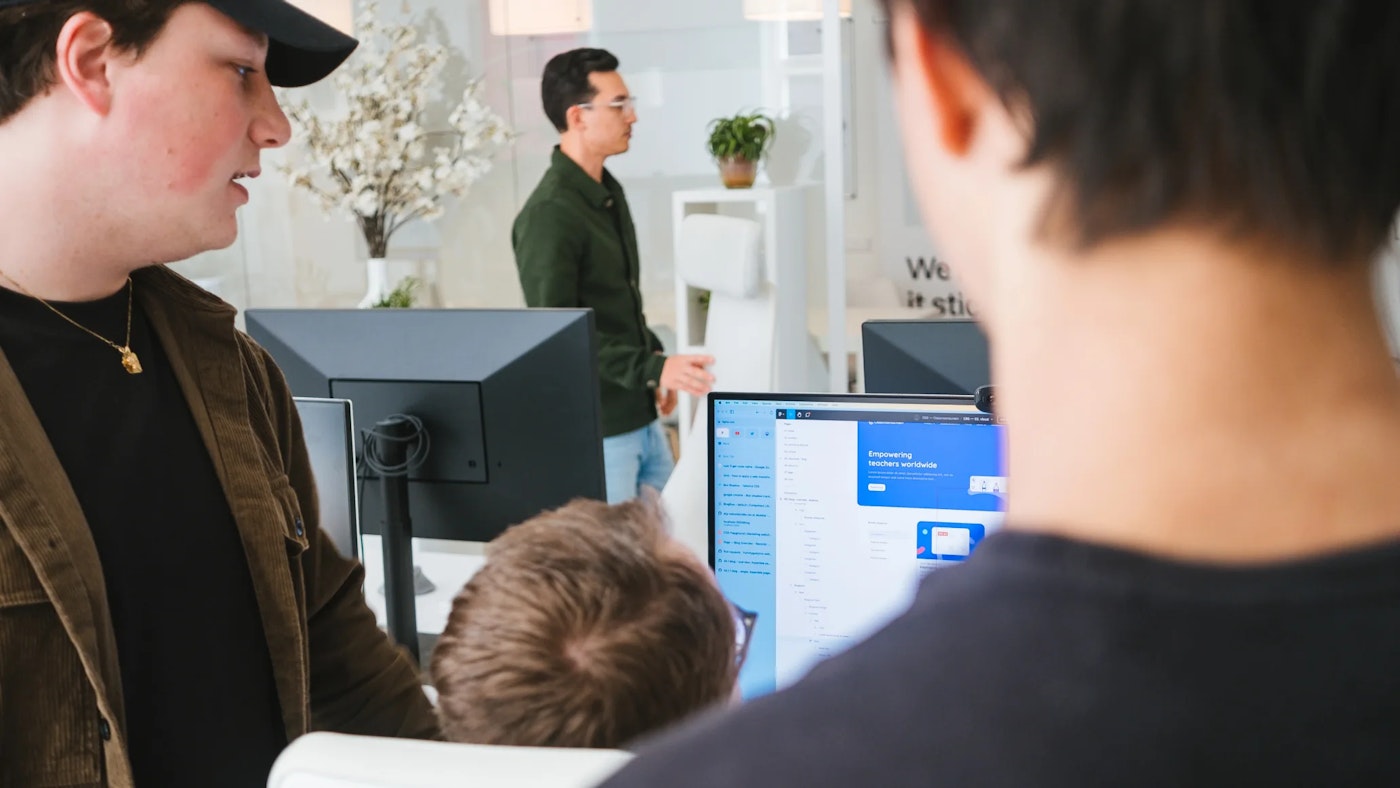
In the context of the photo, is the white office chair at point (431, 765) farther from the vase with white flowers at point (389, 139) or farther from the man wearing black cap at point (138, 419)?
the vase with white flowers at point (389, 139)

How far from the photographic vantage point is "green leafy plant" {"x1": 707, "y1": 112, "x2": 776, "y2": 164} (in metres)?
4.44

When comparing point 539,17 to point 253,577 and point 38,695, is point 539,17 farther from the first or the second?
point 38,695

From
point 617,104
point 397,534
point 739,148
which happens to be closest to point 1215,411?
point 397,534

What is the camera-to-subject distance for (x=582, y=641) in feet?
2.50

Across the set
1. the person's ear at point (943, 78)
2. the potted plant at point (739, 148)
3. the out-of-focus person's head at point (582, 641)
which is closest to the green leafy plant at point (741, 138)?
the potted plant at point (739, 148)

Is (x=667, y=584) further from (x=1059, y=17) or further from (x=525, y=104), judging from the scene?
(x=525, y=104)

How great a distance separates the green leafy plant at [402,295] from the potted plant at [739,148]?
1.24 m

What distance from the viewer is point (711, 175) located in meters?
4.78

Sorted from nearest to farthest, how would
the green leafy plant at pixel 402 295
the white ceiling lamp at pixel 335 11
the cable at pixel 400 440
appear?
the cable at pixel 400 440
the green leafy plant at pixel 402 295
the white ceiling lamp at pixel 335 11

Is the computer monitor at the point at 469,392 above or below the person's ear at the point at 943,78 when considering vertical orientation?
below

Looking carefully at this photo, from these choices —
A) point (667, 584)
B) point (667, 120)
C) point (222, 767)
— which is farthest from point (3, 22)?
point (667, 120)

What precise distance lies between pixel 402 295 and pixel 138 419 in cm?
320

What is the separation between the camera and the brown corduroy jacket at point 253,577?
1120 millimetres

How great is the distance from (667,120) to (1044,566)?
4.53 meters
